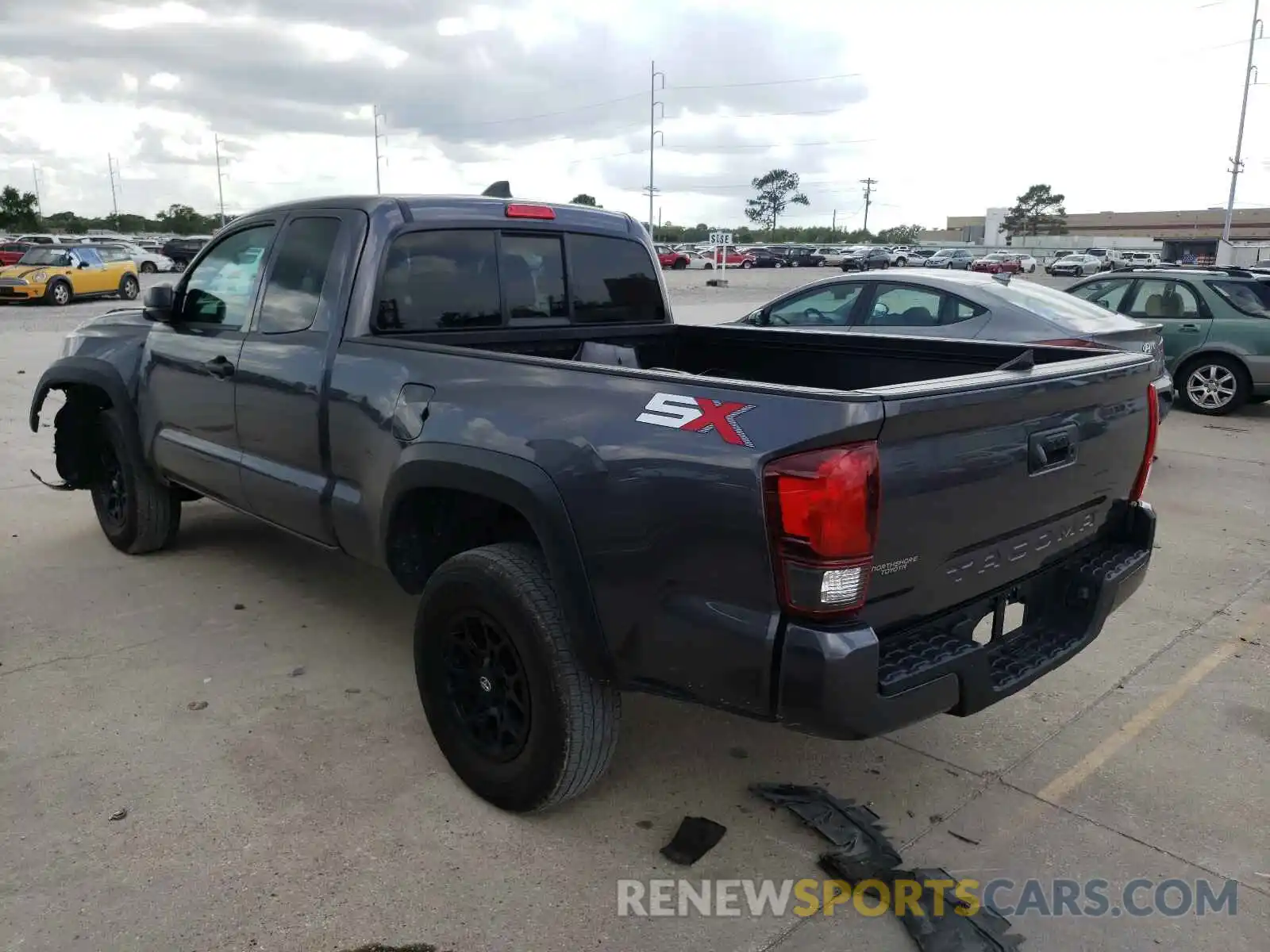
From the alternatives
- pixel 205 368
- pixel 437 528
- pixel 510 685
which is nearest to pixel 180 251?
pixel 205 368

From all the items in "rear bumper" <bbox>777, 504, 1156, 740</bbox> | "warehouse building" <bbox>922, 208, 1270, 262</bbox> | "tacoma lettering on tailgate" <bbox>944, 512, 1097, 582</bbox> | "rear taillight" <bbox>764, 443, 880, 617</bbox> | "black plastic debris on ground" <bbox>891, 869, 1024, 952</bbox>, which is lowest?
"black plastic debris on ground" <bbox>891, 869, 1024, 952</bbox>

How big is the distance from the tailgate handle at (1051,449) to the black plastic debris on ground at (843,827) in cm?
125

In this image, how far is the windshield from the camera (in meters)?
25.2

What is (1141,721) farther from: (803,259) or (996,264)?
(803,259)

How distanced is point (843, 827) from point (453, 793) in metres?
1.30

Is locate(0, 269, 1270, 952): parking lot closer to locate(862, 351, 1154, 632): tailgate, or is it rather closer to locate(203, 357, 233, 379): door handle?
locate(862, 351, 1154, 632): tailgate

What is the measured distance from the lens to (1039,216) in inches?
4525

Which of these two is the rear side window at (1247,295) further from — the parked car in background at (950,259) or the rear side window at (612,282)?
the parked car in background at (950,259)

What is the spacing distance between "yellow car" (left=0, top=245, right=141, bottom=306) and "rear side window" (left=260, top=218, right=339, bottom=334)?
80.0ft

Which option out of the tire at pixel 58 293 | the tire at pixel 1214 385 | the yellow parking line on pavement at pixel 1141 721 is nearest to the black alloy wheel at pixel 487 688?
the yellow parking line on pavement at pixel 1141 721

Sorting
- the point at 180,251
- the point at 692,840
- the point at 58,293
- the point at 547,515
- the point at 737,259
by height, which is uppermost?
the point at 737,259

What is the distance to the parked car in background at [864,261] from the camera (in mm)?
57500

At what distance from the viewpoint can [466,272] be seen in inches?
160

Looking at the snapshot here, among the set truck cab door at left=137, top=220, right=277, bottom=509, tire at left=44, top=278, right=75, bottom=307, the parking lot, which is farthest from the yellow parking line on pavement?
tire at left=44, top=278, right=75, bottom=307
